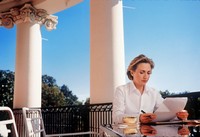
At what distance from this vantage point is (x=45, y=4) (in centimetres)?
809

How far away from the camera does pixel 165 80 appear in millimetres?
22000

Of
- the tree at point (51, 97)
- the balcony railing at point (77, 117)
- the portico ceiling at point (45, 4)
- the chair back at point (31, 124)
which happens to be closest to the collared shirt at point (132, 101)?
the chair back at point (31, 124)

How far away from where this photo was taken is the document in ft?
6.44

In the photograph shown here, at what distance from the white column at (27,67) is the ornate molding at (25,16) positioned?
18cm

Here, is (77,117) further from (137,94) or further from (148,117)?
(148,117)

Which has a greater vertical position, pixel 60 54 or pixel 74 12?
pixel 74 12

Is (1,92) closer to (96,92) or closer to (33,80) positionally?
(33,80)

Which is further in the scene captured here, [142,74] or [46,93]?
[46,93]

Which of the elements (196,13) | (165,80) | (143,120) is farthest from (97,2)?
(165,80)

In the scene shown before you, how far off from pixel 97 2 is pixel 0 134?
15.1ft

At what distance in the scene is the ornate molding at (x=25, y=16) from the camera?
7938mm

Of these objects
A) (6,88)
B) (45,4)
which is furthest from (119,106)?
(6,88)

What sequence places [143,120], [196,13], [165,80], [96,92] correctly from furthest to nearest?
1. [165,80]
2. [196,13]
3. [96,92]
4. [143,120]

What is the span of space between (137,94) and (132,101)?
81mm
